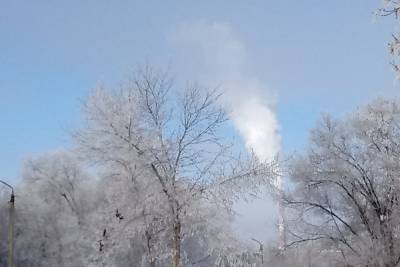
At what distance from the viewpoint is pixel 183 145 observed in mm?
21516

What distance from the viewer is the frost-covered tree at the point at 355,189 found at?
35.7 metres

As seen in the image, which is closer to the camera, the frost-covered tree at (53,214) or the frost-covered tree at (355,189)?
the frost-covered tree at (355,189)

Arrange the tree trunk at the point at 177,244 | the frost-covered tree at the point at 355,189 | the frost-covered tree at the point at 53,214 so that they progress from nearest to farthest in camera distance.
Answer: the tree trunk at the point at 177,244 < the frost-covered tree at the point at 355,189 < the frost-covered tree at the point at 53,214

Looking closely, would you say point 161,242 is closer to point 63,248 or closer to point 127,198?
point 127,198

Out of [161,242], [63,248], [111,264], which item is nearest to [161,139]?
[161,242]

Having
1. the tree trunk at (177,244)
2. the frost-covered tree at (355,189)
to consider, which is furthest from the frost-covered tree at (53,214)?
the tree trunk at (177,244)

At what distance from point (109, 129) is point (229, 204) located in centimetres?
448

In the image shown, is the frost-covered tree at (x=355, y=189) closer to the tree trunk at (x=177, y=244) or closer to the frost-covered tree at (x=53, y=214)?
the tree trunk at (x=177, y=244)

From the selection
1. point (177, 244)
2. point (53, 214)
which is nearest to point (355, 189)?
point (177, 244)

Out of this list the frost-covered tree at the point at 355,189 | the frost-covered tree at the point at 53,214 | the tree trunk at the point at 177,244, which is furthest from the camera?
the frost-covered tree at the point at 53,214

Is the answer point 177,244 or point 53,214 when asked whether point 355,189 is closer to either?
point 177,244

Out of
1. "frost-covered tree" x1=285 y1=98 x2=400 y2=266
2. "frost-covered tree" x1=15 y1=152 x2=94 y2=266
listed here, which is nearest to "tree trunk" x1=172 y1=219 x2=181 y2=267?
"frost-covered tree" x1=285 y1=98 x2=400 y2=266

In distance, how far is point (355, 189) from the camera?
3681 cm

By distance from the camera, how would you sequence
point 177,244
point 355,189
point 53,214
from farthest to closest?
point 53,214 → point 355,189 → point 177,244
